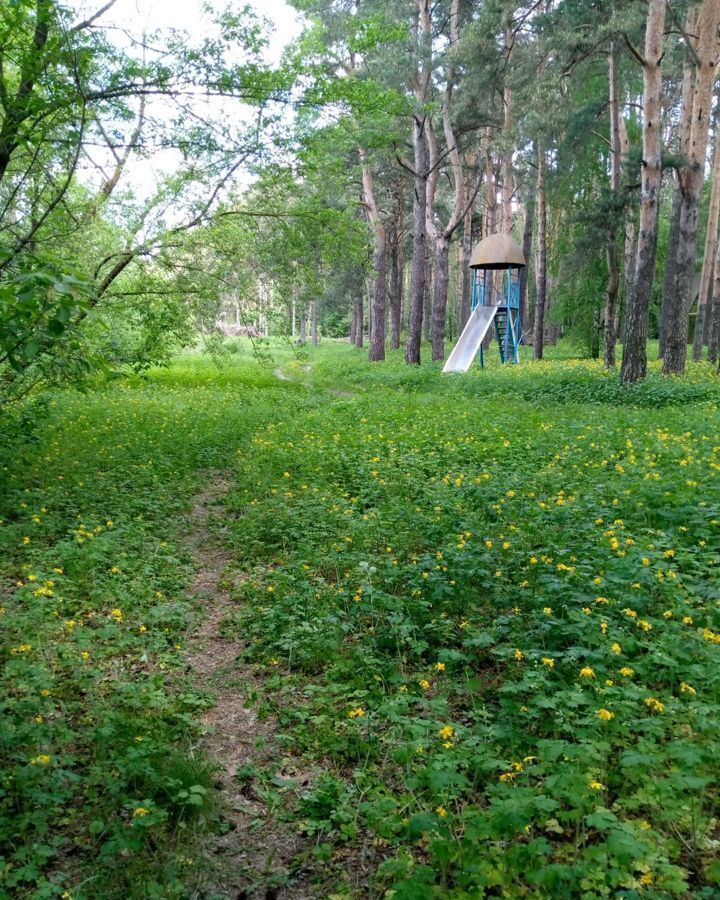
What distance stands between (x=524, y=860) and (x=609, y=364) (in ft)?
67.5

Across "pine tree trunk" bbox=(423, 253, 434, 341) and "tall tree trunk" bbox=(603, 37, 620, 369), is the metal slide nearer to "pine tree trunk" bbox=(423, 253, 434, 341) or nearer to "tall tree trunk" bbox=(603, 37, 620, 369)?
"tall tree trunk" bbox=(603, 37, 620, 369)

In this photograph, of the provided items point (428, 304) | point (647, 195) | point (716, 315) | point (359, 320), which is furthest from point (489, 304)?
point (428, 304)

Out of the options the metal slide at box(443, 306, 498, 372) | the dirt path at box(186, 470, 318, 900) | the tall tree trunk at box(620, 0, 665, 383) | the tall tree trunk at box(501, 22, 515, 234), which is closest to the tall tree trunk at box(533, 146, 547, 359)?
the tall tree trunk at box(501, 22, 515, 234)

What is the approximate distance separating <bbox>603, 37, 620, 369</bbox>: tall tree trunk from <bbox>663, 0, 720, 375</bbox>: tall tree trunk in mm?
2980

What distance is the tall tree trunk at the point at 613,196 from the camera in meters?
19.8

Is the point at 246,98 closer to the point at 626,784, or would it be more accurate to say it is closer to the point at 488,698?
the point at 488,698

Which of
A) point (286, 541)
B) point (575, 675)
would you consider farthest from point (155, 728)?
point (286, 541)

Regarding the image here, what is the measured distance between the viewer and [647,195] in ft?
47.4

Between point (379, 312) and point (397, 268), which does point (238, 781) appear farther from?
point (397, 268)

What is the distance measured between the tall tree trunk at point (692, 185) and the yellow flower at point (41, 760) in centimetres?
1697

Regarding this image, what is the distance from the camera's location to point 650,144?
14164 millimetres

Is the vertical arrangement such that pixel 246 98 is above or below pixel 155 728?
above

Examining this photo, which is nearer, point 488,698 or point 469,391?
point 488,698

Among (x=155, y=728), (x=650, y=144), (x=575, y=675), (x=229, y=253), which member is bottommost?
(x=155, y=728)
